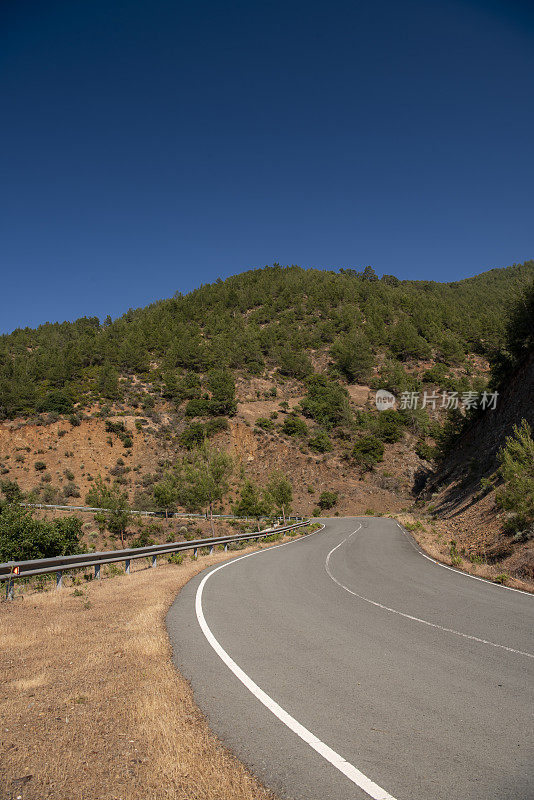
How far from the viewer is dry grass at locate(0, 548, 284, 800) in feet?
10.1

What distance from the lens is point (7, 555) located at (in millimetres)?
21734

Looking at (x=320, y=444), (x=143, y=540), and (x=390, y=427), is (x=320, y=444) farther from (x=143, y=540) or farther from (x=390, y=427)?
(x=143, y=540)

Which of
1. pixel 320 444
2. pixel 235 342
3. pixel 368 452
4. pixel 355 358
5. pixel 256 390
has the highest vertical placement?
pixel 235 342

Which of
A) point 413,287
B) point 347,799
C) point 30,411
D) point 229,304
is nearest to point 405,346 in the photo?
point 229,304

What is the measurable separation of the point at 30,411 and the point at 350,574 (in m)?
61.6

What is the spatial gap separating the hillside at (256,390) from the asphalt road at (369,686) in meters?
33.0

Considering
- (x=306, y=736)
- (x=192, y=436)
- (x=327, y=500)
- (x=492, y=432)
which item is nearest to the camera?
(x=306, y=736)

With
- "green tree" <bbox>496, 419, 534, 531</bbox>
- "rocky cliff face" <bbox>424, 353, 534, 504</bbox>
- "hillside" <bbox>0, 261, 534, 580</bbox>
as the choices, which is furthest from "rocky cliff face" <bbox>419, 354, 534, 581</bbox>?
"hillside" <bbox>0, 261, 534, 580</bbox>

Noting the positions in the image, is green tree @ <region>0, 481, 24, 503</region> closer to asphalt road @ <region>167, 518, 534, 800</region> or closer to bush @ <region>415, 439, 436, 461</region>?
asphalt road @ <region>167, 518, 534, 800</region>

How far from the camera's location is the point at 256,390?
82312mm

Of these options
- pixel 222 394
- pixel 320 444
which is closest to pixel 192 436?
pixel 222 394

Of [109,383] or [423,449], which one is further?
[109,383]

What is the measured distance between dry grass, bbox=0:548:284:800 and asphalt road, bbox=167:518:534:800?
0.28m

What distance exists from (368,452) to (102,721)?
6335cm
